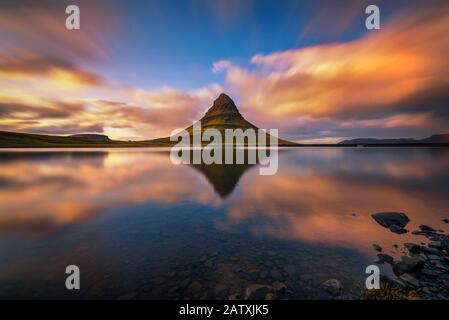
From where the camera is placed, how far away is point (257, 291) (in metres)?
7.68

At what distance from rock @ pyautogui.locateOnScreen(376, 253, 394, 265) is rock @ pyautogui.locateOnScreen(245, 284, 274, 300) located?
271 inches

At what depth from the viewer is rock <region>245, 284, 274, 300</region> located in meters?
7.50

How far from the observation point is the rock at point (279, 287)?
7871 mm

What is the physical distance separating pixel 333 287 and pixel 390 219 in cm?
1193

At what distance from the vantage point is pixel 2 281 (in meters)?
8.35

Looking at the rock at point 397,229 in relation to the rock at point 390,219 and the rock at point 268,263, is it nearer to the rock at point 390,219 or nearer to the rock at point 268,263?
the rock at point 390,219

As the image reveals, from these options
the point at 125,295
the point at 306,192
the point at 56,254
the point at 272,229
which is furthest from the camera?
the point at 306,192

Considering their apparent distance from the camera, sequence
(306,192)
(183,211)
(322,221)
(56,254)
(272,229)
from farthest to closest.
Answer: (306,192)
(183,211)
(322,221)
(272,229)
(56,254)

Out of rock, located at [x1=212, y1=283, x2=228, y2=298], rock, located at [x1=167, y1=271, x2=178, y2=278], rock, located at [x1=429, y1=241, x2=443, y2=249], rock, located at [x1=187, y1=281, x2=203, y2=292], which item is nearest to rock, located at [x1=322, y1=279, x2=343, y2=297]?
rock, located at [x1=212, y1=283, x2=228, y2=298]

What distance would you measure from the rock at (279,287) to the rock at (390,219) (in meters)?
12.2

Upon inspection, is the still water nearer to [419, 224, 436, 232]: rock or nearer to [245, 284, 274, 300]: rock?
[245, 284, 274, 300]: rock
